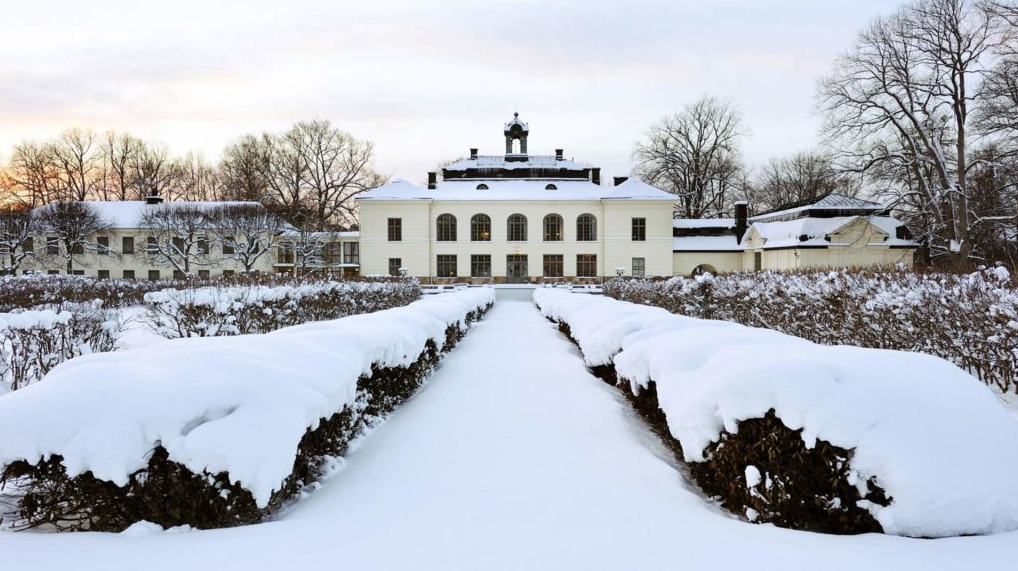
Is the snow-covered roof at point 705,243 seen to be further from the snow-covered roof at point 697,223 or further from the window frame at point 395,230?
the window frame at point 395,230

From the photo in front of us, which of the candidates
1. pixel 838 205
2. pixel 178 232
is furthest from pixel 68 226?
pixel 838 205

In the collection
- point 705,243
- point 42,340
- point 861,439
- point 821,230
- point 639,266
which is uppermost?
point 821,230

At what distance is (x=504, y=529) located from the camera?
12.1 ft

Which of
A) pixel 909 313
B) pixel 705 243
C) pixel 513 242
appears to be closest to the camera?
pixel 909 313

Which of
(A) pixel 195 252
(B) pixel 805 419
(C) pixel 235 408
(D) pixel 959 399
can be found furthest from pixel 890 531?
(A) pixel 195 252

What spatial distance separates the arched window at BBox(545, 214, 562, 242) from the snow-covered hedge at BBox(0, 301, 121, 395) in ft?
139

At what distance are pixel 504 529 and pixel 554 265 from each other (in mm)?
46668

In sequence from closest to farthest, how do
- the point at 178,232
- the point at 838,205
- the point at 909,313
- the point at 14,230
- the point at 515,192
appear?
the point at 909,313 < the point at 14,230 < the point at 838,205 < the point at 178,232 < the point at 515,192

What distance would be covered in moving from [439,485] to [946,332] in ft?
23.7

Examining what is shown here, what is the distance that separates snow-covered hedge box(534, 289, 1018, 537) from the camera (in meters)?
3.40

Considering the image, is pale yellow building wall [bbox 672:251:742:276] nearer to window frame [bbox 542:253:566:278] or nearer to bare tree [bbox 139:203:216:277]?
window frame [bbox 542:253:566:278]

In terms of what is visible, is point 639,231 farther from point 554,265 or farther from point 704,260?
point 554,265

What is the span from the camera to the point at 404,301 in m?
23.1

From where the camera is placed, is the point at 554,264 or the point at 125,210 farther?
the point at 554,264
